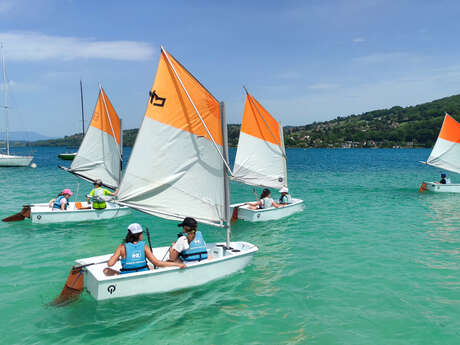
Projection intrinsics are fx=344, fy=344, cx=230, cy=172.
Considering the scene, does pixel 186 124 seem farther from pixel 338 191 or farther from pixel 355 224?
pixel 338 191

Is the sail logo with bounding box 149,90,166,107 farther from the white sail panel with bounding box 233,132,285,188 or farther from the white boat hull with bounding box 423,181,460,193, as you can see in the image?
the white boat hull with bounding box 423,181,460,193

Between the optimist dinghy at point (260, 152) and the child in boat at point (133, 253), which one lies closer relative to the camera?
the child in boat at point (133, 253)

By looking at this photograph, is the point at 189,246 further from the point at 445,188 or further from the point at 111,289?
the point at 445,188

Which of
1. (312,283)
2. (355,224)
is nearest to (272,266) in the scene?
(312,283)

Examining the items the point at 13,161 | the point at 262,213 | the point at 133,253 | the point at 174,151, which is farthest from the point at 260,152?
the point at 13,161

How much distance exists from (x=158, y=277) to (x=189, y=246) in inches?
47.3

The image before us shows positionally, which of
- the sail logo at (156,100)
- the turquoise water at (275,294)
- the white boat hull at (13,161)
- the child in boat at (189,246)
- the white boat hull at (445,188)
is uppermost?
the sail logo at (156,100)

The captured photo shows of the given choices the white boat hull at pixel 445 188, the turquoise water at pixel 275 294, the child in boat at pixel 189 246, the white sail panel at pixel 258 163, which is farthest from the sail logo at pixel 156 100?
the white boat hull at pixel 445 188

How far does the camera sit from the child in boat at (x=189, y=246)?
955cm

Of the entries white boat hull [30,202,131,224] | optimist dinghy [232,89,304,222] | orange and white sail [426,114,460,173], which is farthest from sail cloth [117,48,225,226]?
orange and white sail [426,114,460,173]

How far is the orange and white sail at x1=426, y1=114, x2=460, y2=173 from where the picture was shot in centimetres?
3186

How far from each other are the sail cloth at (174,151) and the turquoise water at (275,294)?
2925 mm

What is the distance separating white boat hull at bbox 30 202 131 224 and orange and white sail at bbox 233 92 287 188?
757 centimetres

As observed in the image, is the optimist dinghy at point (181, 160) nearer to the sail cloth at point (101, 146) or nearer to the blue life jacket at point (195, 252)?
the blue life jacket at point (195, 252)
